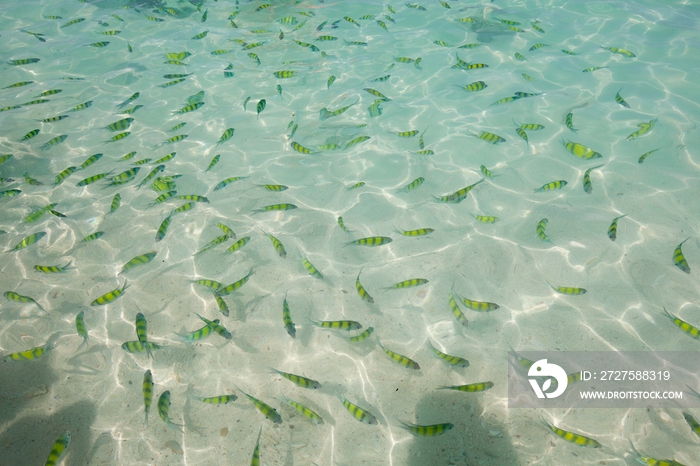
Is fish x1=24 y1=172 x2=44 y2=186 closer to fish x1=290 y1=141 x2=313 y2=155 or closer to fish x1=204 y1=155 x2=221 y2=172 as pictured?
fish x1=204 y1=155 x2=221 y2=172

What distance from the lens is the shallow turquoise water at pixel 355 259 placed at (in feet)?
12.0

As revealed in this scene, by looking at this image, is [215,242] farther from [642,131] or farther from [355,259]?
[642,131]

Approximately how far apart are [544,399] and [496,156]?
187 inches

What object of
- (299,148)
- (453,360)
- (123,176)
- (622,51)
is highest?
(622,51)

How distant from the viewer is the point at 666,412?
144 inches

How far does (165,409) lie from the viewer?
3.60 m

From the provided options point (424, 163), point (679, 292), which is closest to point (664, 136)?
point (679, 292)

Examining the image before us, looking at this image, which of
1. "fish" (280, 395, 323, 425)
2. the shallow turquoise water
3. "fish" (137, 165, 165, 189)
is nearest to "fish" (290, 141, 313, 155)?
the shallow turquoise water

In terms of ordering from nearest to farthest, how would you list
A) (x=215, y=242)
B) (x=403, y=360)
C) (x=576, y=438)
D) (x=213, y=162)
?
(x=576, y=438), (x=403, y=360), (x=215, y=242), (x=213, y=162)

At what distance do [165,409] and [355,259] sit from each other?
296cm

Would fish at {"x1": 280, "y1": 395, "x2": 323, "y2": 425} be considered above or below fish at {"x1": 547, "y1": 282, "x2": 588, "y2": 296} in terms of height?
below

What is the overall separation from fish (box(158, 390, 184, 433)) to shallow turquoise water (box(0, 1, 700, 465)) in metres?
0.12

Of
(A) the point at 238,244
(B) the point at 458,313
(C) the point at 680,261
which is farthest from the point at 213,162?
(C) the point at 680,261

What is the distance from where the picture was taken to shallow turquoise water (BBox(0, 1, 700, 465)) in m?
3.66
